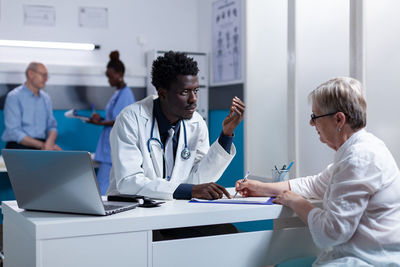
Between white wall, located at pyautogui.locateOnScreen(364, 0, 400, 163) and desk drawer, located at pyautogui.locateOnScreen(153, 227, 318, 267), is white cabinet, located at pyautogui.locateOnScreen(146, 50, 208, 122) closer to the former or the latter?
white wall, located at pyautogui.locateOnScreen(364, 0, 400, 163)

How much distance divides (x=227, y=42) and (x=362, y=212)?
11.7 ft

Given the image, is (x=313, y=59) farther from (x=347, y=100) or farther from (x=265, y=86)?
(x=347, y=100)

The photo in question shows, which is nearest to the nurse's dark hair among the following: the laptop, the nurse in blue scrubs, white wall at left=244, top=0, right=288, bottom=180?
the nurse in blue scrubs

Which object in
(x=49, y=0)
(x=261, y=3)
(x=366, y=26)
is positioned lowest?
(x=366, y=26)

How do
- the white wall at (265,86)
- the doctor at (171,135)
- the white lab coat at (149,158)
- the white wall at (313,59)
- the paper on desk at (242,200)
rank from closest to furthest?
the paper on desk at (242,200)
the white lab coat at (149,158)
the doctor at (171,135)
the white wall at (313,59)
the white wall at (265,86)

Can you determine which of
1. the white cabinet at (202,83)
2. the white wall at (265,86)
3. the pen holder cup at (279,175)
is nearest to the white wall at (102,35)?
the white cabinet at (202,83)

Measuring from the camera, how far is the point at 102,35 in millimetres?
5188

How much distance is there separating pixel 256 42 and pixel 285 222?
136cm

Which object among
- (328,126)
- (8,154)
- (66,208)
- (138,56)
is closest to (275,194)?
(328,126)

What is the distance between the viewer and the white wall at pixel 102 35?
191 inches

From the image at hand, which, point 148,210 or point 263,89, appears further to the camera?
point 263,89

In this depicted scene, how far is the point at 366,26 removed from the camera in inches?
89.7

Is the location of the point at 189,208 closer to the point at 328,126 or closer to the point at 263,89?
the point at 328,126

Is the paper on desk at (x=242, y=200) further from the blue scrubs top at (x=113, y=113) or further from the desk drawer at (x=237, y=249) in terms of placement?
the blue scrubs top at (x=113, y=113)
